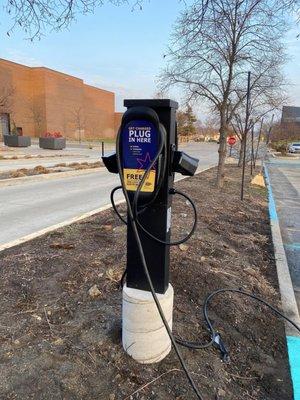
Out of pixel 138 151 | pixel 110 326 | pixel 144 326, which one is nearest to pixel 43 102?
pixel 110 326

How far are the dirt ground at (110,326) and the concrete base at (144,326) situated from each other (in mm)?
83

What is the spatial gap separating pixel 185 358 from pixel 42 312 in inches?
Answer: 51.6

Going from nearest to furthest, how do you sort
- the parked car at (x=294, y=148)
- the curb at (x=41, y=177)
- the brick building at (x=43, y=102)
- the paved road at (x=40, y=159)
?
the curb at (x=41, y=177), the paved road at (x=40, y=159), the brick building at (x=43, y=102), the parked car at (x=294, y=148)

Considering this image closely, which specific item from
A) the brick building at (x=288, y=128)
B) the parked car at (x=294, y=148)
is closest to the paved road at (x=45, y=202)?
the parked car at (x=294, y=148)

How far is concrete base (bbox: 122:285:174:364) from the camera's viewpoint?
8.50 ft

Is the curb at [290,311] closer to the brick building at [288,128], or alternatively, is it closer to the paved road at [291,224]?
the paved road at [291,224]

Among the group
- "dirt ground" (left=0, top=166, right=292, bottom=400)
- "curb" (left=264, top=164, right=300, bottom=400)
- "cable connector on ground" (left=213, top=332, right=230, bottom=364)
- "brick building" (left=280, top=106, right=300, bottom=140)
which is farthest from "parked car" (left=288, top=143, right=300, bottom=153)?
"cable connector on ground" (left=213, top=332, right=230, bottom=364)

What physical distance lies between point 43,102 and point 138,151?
178 ft

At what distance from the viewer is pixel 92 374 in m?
2.54

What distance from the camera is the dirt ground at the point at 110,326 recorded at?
2486mm

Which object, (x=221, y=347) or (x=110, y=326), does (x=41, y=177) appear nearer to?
(x=110, y=326)

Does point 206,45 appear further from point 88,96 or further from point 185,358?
point 88,96

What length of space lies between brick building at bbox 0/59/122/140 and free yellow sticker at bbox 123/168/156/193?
4402 centimetres

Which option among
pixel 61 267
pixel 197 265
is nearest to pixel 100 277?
pixel 61 267
